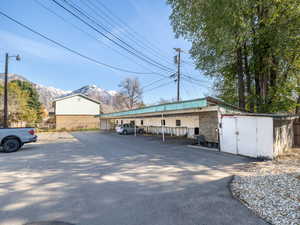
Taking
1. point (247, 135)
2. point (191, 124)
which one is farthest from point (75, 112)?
point (247, 135)

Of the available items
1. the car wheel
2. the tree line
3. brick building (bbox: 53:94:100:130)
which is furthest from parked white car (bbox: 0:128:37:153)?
brick building (bbox: 53:94:100:130)

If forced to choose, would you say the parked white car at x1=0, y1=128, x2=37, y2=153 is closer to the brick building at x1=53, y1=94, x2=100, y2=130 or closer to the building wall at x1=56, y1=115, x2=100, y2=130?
the brick building at x1=53, y1=94, x2=100, y2=130

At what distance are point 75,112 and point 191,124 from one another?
75.9 feet

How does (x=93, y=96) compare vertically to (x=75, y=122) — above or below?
above

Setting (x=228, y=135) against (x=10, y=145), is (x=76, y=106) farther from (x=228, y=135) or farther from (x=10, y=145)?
(x=228, y=135)

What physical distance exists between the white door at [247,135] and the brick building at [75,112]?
25.0 metres

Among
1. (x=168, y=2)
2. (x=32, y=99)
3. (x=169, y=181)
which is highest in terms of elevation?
(x=168, y=2)

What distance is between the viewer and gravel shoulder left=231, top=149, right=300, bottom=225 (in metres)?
2.64

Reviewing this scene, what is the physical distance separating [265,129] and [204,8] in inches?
277

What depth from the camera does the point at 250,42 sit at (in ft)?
31.9

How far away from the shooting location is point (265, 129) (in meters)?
6.44

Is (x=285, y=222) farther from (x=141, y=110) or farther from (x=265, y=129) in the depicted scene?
(x=141, y=110)

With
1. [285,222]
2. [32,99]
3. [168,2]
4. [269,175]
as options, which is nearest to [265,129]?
[269,175]

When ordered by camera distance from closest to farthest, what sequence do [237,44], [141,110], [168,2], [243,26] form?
[243,26], [237,44], [168,2], [141,110]
